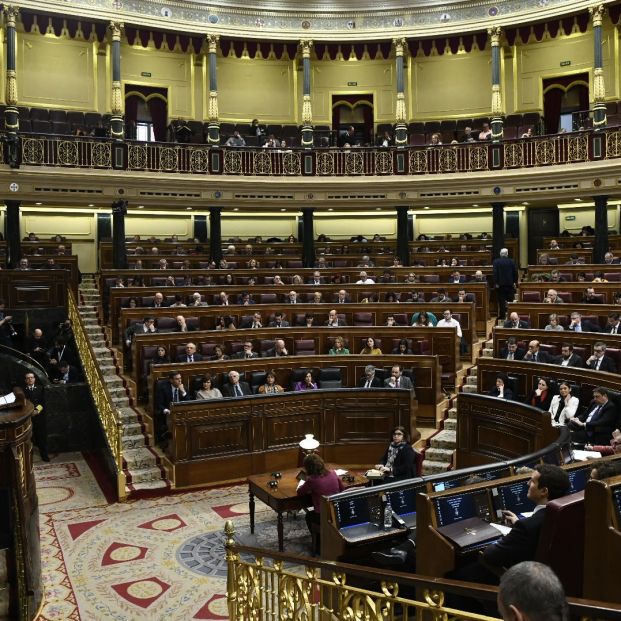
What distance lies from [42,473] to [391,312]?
580cm

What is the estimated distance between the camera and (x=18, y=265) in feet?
45.3

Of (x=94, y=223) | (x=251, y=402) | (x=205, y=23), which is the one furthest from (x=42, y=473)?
(x=205, y=23)

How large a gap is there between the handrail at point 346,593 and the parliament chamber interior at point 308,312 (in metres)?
0.01

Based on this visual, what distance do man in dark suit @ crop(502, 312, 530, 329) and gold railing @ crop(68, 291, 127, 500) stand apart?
5.73 m

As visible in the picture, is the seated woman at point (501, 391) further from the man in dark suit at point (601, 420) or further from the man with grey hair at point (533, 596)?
the man with grey hair at point (533, 596)

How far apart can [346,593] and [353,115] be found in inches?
706

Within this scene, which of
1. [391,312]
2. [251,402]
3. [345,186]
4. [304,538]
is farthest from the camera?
[345,186]

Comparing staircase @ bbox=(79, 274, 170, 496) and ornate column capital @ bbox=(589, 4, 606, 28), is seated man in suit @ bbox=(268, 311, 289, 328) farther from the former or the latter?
ornate column capital @ bbox=(589, 4, 606, 28)

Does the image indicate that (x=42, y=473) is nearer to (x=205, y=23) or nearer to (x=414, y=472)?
(x=414, y=472)

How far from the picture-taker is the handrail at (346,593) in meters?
2.30

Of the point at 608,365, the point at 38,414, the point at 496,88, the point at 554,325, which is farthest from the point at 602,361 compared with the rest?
the point at 496,88

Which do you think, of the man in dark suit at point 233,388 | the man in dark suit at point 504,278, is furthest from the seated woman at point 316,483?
the man in dark suit at point 504,278

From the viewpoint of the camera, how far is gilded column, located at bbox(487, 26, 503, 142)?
16.1 meters

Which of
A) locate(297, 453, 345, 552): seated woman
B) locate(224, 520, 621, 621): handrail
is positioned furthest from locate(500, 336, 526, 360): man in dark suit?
locate(224, 520, 621, 621): handrail
